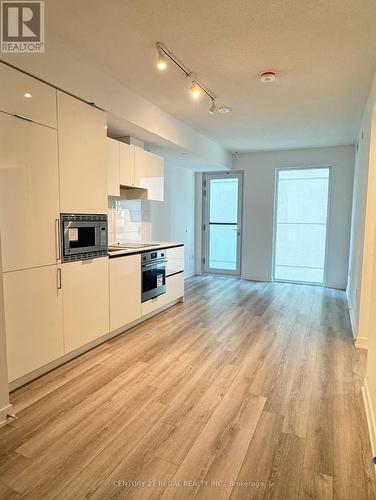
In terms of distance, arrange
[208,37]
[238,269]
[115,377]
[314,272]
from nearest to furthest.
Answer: [208,37] → [115,377] → [314,272] → [238,269]

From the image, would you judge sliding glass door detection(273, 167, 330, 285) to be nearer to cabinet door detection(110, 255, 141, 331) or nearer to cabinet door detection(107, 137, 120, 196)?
cabinet door detection(110, 255, 141, 331)

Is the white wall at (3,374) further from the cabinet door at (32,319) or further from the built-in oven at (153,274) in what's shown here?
the built-in oven at (153,274)

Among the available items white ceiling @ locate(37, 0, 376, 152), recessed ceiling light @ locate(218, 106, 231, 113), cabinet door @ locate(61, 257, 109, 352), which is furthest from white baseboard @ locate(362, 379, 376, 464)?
recessed ceiling light @ locate(218, 106, 231, 113)

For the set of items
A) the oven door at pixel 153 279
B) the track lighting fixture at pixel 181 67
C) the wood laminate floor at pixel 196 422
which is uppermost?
the track lighting fixture at pixel 181 67

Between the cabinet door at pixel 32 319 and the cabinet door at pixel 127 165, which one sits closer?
the cabinet door at pixel 32 319

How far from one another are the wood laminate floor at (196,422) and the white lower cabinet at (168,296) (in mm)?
429

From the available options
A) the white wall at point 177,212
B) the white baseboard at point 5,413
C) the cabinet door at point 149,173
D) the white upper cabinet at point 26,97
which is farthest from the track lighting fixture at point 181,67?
the white baseboard at point 5,413

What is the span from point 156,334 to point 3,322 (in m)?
1.81

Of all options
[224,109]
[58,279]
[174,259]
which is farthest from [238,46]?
[174,259]

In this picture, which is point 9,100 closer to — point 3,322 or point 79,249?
point 79,249

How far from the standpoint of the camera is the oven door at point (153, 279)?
3.72 m

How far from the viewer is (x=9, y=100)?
207 centimetres

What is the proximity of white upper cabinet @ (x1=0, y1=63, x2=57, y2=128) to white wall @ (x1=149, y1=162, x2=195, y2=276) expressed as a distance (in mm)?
2778

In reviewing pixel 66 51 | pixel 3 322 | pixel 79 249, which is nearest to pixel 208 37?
pixel 66 51
